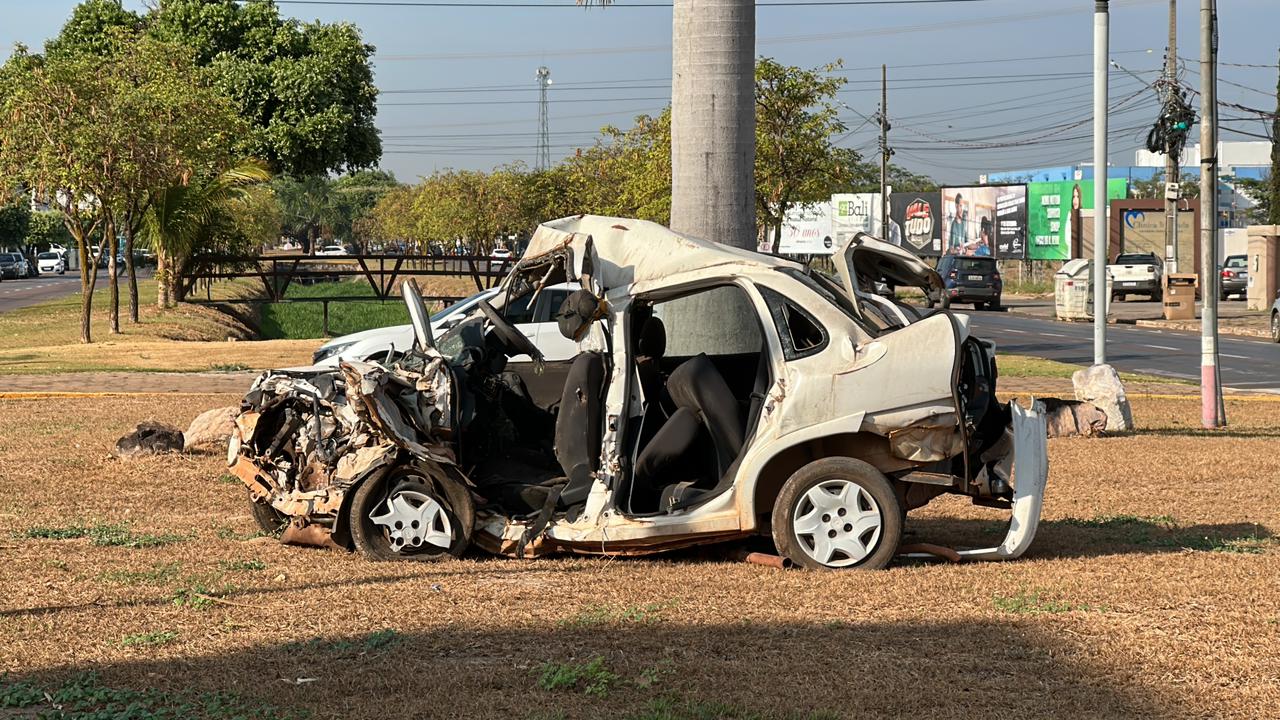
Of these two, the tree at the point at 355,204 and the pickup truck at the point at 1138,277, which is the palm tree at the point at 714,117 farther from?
the tree at the point at 355,204

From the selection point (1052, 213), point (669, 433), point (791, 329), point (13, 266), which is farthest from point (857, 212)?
point (669, 433)

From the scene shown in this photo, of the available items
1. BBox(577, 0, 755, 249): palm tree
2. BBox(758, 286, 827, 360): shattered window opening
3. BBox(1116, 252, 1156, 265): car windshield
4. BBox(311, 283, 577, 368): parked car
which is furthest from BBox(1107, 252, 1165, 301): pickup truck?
BBox(758, 286, 827, 360): shattered window opening

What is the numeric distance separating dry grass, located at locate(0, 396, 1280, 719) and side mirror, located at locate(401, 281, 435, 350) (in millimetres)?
1244

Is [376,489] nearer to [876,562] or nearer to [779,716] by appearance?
[876,562]

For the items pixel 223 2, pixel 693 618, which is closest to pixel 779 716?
pixel 693 618

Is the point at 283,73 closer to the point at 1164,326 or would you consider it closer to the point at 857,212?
the point at 1164,326

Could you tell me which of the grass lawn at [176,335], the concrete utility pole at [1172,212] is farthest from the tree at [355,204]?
the concrete utility pole at [1172,212]

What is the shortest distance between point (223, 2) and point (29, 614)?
4140 cm

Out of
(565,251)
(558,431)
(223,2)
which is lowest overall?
(558,431)

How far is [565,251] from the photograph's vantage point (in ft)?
27.3

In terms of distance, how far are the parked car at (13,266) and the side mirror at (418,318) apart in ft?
276

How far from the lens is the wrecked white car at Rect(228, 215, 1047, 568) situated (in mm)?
7863

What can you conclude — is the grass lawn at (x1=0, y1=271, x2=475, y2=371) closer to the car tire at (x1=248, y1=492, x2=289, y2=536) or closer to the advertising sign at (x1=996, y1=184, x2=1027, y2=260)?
the car tire at (x1=248, y1=492, x2=289, y2=536)

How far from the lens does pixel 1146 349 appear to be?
3088cm
